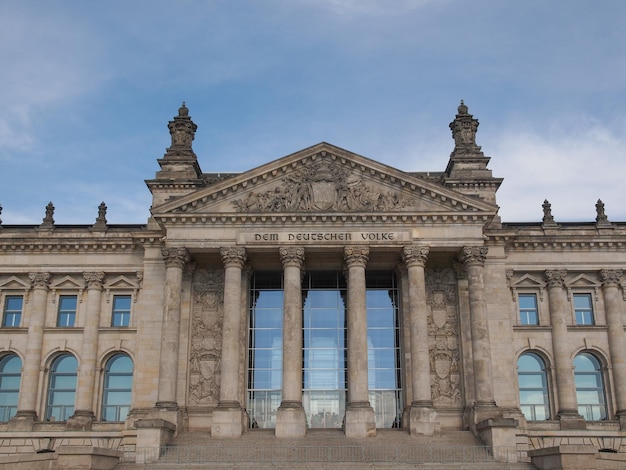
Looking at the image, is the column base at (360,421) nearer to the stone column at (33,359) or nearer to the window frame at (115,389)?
the window frame at (115,389)

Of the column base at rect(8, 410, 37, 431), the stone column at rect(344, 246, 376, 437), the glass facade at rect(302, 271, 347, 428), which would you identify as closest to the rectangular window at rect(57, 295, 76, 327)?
the column base at rect(8, 410, 37, 431)

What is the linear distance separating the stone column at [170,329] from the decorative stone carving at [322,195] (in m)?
4.56

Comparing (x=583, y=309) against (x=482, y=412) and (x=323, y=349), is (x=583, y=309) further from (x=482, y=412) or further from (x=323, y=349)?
(x=323, y=349)

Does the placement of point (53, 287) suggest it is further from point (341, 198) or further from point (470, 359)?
point (470, 359)

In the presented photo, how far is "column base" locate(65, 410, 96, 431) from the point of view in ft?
138

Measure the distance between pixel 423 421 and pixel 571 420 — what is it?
978cm

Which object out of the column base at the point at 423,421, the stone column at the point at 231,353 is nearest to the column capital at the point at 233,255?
the stone column at the point at 231,353

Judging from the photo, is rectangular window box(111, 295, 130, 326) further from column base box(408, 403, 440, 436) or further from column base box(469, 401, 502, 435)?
column base box(469, 401, 502, 435)

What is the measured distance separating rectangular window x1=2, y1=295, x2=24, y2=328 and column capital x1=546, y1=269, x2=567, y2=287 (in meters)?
→ 32.1

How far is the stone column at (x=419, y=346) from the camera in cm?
3838

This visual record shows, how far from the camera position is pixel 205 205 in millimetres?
42281

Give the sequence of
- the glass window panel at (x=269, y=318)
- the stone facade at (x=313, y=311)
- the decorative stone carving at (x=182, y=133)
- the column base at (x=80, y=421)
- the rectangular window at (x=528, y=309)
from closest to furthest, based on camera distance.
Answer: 1. the stone facade at (x=313, y=311)
2. the column base at (x=80, y=421)
3. the glass window panel at (x=269, y=318)
4. the rectangular window at (x=528, y=309)
5. the decorative stone carving at (x=182, y=133)

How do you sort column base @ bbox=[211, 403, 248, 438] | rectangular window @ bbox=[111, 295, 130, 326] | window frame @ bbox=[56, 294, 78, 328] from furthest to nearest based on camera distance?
window frame @ bbox=[56, 294, 78, 328], rectangular window @ bbox=[111, 295, 130, 326], column base @ bbox=[211, 403, 248, 438]

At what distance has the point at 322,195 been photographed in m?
42.4
